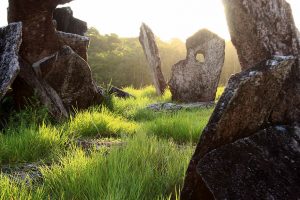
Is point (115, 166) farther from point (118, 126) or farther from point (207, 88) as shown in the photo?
point (207, 88)

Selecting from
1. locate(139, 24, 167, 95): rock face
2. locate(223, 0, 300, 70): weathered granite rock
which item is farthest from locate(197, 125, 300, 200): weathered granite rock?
locate(139, 24, 167, 95): rock face

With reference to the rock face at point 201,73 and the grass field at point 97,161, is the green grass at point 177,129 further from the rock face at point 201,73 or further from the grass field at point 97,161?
the rock face at point 201,73

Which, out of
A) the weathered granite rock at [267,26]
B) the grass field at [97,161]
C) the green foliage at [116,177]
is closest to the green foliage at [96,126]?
the grass field at [97,161]

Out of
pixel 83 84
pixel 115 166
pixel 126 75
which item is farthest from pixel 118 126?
pixel 126 75

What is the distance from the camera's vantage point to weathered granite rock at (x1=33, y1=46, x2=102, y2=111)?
6285 millimetres

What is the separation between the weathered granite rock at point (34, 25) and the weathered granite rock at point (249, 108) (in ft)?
14.3

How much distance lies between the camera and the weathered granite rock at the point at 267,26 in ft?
10.4

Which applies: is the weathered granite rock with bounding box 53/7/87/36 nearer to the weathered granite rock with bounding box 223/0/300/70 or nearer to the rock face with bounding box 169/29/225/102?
the rock face with bounding box 169/29/225/102

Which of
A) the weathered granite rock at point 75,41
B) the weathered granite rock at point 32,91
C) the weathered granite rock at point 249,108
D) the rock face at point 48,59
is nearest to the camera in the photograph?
the weathered granite rock at point 249,108

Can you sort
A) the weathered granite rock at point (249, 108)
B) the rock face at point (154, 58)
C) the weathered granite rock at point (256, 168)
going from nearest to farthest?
1. the weathered granite rock at point (256, 168)
2. the weathered granite rock at point (249, 108)
3. the rock face at point (154, 58)

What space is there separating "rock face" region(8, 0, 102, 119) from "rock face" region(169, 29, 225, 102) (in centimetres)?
428

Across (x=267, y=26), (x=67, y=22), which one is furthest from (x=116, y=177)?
(x=67, y=22)

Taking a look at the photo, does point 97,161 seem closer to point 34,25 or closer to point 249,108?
point 249,108

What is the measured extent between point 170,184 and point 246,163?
0.81m
